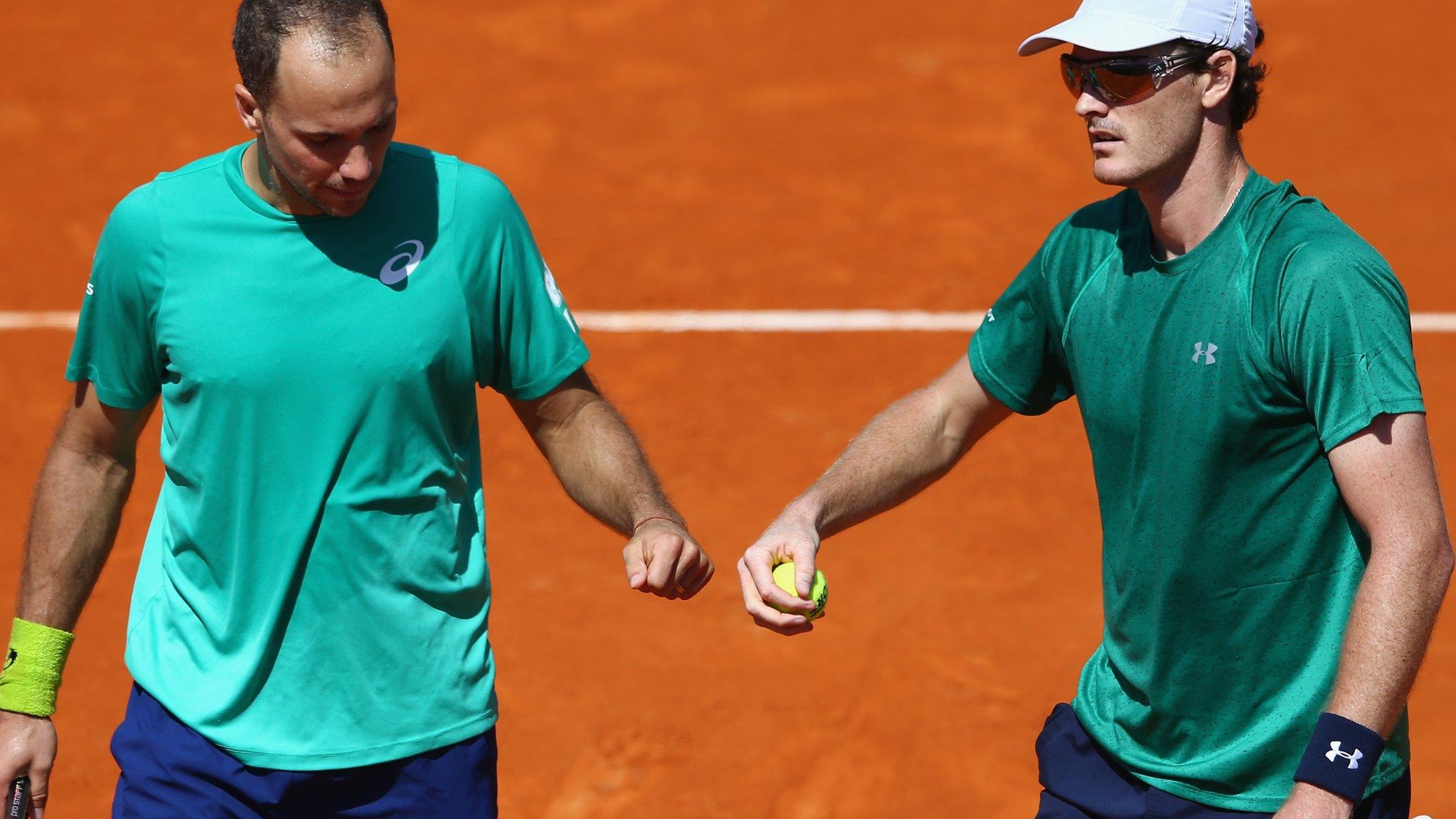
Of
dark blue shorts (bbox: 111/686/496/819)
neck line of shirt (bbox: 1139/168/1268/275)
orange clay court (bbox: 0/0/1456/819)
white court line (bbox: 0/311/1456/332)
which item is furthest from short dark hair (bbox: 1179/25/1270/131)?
white court line (bbox: 0/311/1456/332)

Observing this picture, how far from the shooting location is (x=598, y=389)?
169 inches

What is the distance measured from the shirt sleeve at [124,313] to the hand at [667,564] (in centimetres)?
112

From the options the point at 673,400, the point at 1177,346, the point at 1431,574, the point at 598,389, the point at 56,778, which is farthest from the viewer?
the point at 673,400

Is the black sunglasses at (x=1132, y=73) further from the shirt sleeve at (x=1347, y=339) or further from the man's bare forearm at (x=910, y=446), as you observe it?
the man's bare forearm at (x=910, y=446)

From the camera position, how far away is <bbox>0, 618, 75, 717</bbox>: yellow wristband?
405 cm

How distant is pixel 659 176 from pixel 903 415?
21.1 ft

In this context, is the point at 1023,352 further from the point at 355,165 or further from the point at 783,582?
the point at 355,165

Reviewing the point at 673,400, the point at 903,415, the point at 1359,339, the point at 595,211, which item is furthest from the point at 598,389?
the point at 595,211

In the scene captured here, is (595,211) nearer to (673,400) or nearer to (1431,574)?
(673,400)

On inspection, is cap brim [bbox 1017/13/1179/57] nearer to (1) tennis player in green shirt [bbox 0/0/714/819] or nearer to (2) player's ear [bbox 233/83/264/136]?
(1) tennis player in green shirt [bbox 0/0/714/819]

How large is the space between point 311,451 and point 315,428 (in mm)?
49

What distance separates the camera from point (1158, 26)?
3820 mm

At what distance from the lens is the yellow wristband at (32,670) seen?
405 centimetres

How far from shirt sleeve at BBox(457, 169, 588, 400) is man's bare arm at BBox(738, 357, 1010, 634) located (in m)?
0.61
